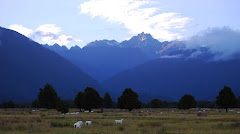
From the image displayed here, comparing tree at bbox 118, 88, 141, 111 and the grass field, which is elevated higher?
tree at bbox 118, 88, 141, 111

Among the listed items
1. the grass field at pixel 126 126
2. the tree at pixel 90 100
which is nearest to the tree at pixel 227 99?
the grass field at pixel 126 126

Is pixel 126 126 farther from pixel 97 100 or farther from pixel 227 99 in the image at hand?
pixel 97 100

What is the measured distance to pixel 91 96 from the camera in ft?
279

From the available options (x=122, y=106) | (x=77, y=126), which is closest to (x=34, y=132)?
→ (x=77, y=126)

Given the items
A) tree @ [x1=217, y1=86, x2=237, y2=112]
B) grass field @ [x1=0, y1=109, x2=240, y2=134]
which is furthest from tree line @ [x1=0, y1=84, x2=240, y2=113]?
grass field @ [x1=0, y1=109, x2=240, y2=134]

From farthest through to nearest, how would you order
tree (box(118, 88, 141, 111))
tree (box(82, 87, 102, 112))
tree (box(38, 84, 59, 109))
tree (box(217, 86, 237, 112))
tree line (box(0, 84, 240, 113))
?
tree (box(38, 84, 59, 109))
tree (box(118, 88, 141, 111))
tree (box(82, 87, 102, 112))
tree line (box(0, 84, 240, 113))
tree (box(217, 86, 237, 112))

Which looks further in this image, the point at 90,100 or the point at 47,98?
the point at 47,98

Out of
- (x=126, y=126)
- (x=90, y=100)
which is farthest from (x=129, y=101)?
(x=126, y=126)

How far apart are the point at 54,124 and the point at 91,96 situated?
51708mm

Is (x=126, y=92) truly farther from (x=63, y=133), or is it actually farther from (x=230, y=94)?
(x=63, y=133)

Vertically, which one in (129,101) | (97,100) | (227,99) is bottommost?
(227,99)

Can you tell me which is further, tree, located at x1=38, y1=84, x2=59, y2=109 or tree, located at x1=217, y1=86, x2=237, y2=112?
tree, located at x1=38, y1=84, x2=59, y2=109

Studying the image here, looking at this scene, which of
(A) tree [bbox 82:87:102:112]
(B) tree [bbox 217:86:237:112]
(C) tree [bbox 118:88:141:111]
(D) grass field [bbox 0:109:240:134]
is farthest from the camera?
(C) tree [bbox 118:88:141:111]

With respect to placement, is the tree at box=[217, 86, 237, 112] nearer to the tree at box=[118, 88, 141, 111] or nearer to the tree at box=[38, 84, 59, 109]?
the tree at box=[118, 88, 141, 111]
